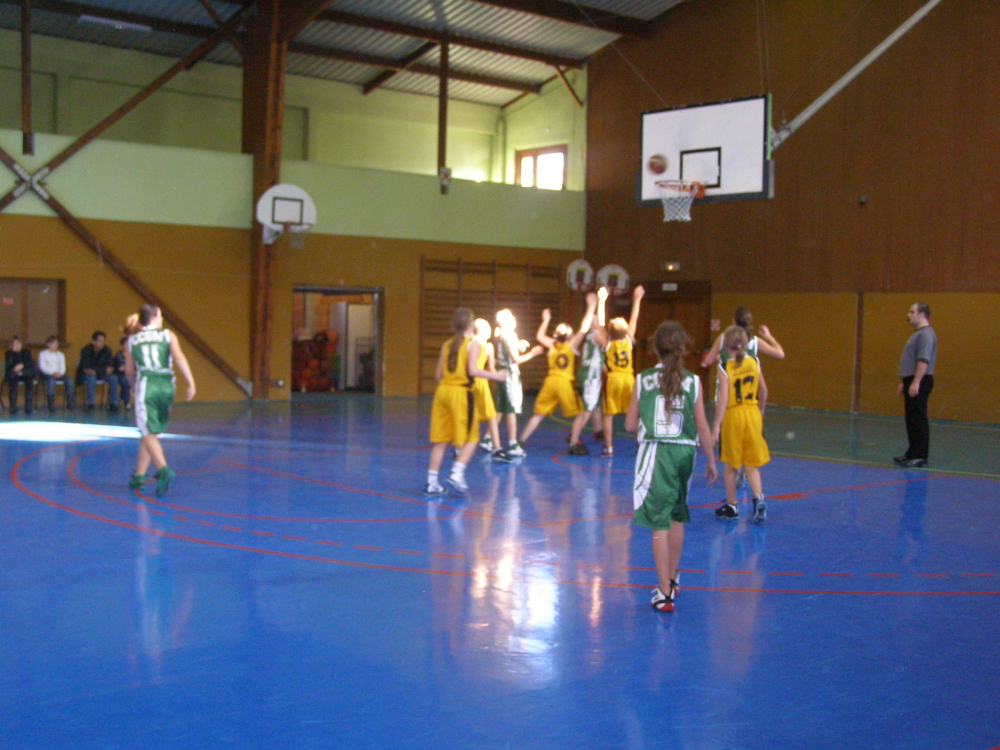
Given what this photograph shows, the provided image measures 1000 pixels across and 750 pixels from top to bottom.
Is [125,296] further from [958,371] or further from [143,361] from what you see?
[958,371]

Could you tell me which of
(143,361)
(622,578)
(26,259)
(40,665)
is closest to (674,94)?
(26,259)

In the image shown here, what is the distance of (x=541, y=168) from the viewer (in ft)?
77.8

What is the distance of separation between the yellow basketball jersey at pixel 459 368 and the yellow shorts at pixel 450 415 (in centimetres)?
5

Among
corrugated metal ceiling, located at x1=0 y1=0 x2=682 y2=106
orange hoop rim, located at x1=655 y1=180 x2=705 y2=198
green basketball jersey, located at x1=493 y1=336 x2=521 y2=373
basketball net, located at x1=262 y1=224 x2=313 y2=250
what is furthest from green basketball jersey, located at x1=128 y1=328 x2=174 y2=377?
corrugated metal ceiling, located at x1=0 y1=0 x2=682 y2=106

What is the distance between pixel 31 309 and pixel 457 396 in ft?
38.3

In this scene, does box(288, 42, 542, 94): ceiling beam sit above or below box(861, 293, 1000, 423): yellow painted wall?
above

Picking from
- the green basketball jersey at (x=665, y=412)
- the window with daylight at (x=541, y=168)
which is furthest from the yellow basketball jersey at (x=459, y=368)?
the window with daylight at (x=541, y=168)

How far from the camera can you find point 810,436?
14008 millimetres

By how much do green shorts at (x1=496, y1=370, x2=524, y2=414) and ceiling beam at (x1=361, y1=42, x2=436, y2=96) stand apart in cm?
1192

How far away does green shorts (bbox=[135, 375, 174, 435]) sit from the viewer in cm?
816

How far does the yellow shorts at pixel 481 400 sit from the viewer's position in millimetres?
8906

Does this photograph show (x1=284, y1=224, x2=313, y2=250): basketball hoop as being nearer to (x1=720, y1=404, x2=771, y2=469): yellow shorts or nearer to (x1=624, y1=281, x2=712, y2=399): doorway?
(x1=624, y1=281, x2=712, y2=399): doorway

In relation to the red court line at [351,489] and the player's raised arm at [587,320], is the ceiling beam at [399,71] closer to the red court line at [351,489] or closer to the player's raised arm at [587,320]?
the player's raised arm at [587,320]

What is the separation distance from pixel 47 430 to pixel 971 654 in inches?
477
